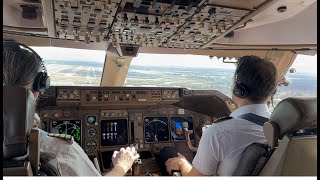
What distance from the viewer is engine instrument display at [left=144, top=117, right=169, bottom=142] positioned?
321 centimetres

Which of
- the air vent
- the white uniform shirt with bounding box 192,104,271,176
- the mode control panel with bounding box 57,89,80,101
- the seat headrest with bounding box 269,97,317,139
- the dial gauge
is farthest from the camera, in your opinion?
the dial gauge

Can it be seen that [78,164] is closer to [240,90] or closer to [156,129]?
[240,90]

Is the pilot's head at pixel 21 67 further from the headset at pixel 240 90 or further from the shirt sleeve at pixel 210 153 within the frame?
the headset at pixel 240 90

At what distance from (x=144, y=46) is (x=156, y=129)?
915 millimetres

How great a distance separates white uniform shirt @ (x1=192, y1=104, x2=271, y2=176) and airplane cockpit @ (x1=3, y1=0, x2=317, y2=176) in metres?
0.76

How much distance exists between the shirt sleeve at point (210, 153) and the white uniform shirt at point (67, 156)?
516 millimetres

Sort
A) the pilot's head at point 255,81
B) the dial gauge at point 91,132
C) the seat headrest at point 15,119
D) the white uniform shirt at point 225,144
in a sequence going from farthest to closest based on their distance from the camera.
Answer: the dial gauge at point 91,132, the pilot's head at point 255,81, the white uniform shirt at point 225,144, the seat headrest at point 15,119

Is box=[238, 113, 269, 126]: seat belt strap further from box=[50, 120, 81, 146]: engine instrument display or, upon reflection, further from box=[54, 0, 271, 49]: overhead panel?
box=[50, 120, 81, 146]: engine instrument display

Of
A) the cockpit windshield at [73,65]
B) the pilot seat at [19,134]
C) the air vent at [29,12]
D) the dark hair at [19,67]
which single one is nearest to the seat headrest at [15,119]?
the pilot seat at [19,134]

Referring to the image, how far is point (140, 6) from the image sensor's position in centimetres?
185

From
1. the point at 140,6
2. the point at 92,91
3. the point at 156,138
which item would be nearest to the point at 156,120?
the point at 156,138

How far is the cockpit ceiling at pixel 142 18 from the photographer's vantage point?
5.94ft

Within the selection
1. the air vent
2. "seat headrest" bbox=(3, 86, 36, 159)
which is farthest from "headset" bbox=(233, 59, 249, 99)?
the air vent

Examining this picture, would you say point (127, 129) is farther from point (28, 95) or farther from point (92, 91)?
point (28, 95)
